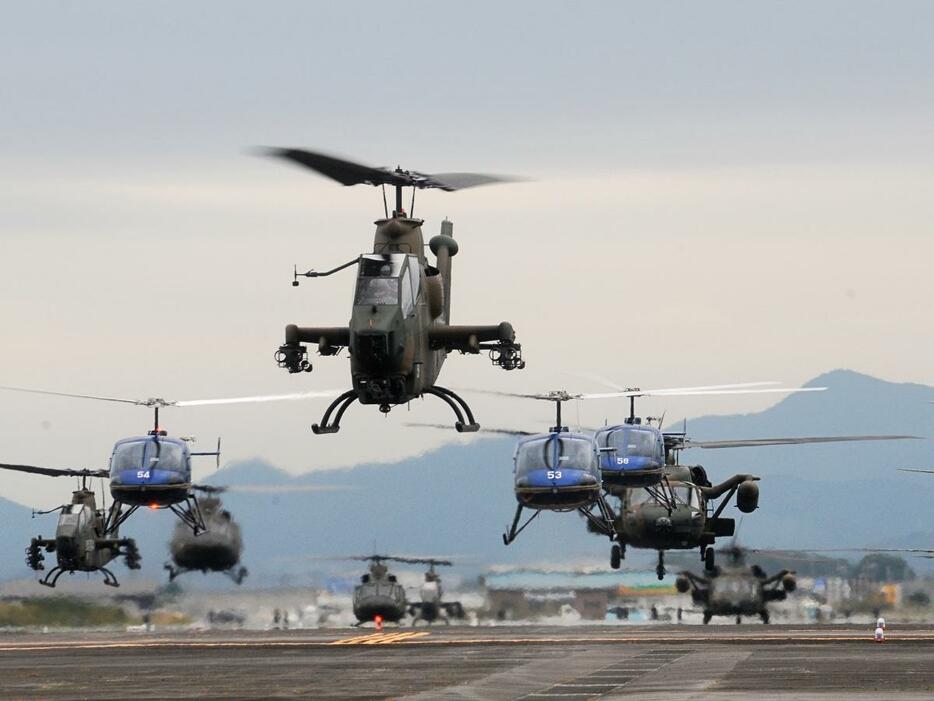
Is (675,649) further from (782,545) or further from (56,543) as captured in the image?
(782,545)

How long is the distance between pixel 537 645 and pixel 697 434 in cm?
13660

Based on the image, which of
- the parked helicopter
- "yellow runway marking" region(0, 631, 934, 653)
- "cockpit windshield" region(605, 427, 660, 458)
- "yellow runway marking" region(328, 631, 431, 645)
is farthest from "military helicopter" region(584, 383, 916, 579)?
the parked helicopter

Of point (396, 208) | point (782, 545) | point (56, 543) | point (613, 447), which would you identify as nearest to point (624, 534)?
point (613, 447)

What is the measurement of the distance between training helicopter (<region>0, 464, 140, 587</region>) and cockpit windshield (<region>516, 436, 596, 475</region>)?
1842cm

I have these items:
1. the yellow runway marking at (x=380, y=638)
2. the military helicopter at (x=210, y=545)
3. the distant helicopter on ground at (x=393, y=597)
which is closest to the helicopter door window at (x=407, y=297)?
the yellow runway marking at (x=380, y=638)

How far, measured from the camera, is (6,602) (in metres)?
85.1

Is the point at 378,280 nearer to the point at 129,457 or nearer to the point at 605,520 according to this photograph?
the point at 129,457

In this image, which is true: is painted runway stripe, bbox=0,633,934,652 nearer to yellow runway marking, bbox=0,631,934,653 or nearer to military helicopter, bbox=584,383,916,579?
yellow runway marking, bbox=0,631,934,653

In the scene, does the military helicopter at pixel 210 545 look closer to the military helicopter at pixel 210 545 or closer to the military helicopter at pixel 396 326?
the military helicopter at pixel 210 545

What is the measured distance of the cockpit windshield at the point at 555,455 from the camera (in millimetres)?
62562

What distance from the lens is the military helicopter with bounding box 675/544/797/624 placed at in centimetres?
8862

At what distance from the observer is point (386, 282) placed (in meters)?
47.3

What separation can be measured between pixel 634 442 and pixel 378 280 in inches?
884

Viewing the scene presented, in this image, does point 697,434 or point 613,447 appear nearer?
point 613,447
